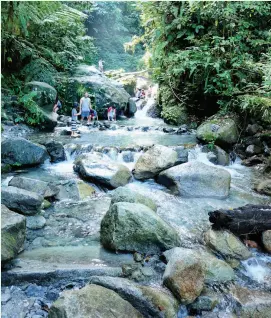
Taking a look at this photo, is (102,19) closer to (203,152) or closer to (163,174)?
(203,152)

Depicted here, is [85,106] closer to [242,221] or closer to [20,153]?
[20,153]

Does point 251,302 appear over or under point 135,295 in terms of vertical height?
under

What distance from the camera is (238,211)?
169 inches

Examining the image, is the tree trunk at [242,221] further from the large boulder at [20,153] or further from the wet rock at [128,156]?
the large boulder at [20,153]

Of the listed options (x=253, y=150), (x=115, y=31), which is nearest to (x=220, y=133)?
(x=253, y=150)

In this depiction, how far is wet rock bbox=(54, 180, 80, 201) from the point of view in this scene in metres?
5.43

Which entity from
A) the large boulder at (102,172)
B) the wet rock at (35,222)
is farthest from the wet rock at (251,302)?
the large boulder at (102,172)

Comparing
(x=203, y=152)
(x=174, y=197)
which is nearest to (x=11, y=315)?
(x=174, y=197)

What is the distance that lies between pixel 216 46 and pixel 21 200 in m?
9.06

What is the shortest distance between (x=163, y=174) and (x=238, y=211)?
2307mm

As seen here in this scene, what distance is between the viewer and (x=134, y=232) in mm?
3717

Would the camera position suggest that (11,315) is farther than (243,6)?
No

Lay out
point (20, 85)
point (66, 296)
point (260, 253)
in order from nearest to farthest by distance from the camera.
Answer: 1. point (66, 296)
2. point (260, 253)
3. point (20, 85)

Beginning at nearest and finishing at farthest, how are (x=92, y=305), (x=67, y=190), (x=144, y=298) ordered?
(x=92, y=305) → (x=144, y=298) → (x=67, y=190)
